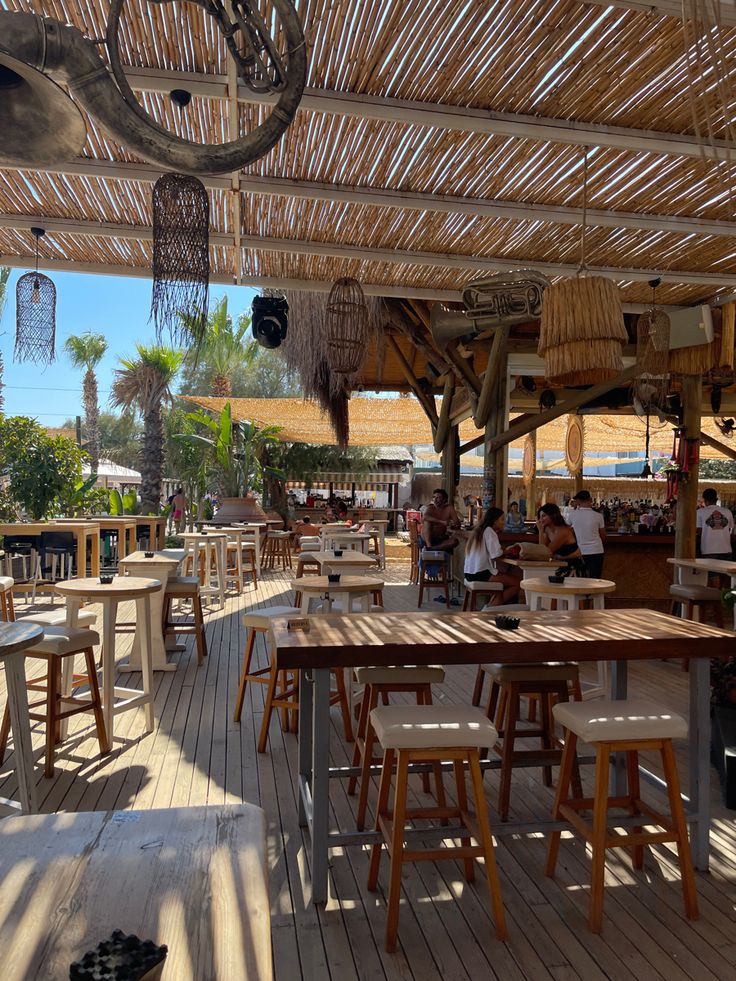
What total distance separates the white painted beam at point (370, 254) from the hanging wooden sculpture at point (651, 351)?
0.29 metres

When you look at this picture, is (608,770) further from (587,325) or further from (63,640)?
(63,640)

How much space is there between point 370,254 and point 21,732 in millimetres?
4087

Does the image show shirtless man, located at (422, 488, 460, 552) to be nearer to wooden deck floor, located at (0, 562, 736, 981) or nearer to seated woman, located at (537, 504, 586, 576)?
seated woman, located at (537, 504, 586, 576)

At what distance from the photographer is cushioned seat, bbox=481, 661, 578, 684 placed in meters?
3.30

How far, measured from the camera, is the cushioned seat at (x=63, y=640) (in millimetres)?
3584

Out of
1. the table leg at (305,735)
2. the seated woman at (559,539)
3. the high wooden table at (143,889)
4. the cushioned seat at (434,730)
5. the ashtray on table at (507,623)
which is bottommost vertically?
the table leg at (305,735)

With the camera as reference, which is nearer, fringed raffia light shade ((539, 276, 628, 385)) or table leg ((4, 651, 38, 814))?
table leg ((4, 651, 38, 814))

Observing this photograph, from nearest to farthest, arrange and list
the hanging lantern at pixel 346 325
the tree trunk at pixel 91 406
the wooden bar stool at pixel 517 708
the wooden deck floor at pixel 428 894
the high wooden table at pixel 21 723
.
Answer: the wooden deck floor at pixel 428 894 < the high wooden table at pixel 21 723 < the wooden bar stool at pixel 517 708 < the hanging lantern at pixel 346 325 < the tree trunk at pixel 91 406

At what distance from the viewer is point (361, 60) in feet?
11.0

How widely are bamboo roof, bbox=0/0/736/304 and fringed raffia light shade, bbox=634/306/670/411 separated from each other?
13.6 inches

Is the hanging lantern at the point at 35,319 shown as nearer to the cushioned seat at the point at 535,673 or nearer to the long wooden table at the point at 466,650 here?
the long wooden table at the point at 466,650

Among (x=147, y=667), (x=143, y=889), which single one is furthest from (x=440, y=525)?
(x=143, y=889)

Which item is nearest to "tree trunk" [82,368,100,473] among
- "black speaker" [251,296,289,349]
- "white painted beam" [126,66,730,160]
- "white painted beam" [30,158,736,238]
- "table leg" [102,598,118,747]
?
"black speaker" [251,296,289,349]

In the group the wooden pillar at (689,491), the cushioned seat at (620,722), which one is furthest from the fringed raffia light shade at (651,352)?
the cushioned seat at (620,722)
